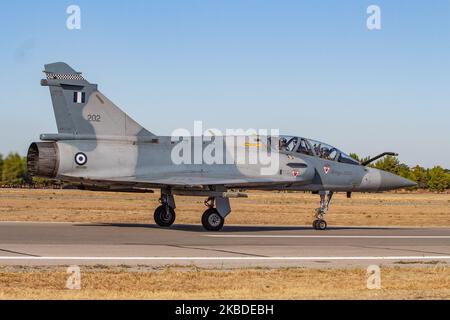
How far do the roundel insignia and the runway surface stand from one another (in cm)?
206

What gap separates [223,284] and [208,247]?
597 cm

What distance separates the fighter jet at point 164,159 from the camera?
73.9ft

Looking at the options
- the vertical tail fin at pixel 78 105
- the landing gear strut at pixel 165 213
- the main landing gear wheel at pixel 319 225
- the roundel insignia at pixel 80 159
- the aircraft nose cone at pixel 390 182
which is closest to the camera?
the roundel insignia at pixel 80 159

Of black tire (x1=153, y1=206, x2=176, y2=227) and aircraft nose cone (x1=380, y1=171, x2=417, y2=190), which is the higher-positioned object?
aircraft nose cone (x1=380, y1=171, x2=417, y2=190)

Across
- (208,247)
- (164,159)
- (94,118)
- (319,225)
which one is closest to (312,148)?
(319,225)

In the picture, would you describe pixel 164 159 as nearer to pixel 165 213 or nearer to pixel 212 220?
pixel 165 213

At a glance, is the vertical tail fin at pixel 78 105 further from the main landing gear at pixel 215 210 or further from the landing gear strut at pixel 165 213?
the main landing gear at pixel 215 210

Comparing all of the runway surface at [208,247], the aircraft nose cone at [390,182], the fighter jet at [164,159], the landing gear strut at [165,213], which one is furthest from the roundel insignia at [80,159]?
the aircraft nose cone at [390,182]

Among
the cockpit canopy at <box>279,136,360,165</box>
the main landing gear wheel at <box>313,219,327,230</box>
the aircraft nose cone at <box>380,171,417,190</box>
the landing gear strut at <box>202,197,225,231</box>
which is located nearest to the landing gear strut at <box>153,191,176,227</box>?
the landing gear strut at <box>202,197,225,231</box>

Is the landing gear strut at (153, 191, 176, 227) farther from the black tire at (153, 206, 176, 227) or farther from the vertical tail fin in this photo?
the vertical tail fin

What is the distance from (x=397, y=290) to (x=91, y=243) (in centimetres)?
885

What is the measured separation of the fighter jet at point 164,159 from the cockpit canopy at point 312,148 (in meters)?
0.04

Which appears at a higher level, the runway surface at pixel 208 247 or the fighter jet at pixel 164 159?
the fighter jet at pixel 164 159

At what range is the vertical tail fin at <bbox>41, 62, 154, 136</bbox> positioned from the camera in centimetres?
2292
